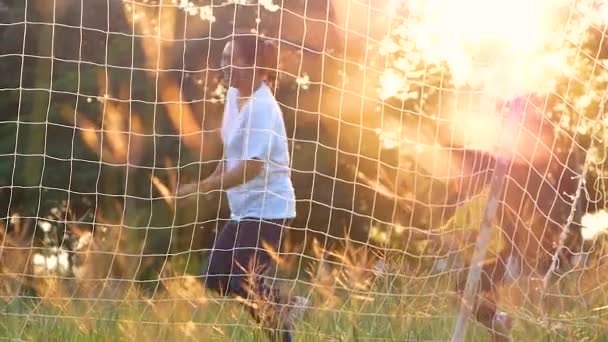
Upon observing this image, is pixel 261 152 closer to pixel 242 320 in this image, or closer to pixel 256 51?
pixel 256 51

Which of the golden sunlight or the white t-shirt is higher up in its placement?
the golden sunlight

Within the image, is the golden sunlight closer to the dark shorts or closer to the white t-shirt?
the white t-shirt

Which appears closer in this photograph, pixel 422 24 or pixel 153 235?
pixel 422 24

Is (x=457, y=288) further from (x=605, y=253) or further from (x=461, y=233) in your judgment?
(x=605, y=253)

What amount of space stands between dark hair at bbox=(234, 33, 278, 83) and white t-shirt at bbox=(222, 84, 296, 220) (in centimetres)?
9

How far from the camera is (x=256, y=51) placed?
434cm

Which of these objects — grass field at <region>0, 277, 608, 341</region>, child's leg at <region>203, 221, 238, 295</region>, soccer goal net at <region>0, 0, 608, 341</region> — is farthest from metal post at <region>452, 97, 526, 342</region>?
child's leg at <region>203, 221, 238, 295</region>

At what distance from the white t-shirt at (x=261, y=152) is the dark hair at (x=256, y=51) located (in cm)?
9

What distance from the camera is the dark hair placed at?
171 inches

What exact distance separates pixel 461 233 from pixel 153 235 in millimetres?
7060

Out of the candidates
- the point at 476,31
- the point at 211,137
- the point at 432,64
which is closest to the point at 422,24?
the point at 432,64

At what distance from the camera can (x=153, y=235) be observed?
1134 centimetres

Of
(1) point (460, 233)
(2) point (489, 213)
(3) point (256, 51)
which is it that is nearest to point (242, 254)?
(3) point (256, 51)

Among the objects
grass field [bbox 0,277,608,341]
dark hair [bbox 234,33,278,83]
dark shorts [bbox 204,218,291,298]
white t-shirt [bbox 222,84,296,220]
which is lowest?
grass field [bbox 0,277,608,341]
